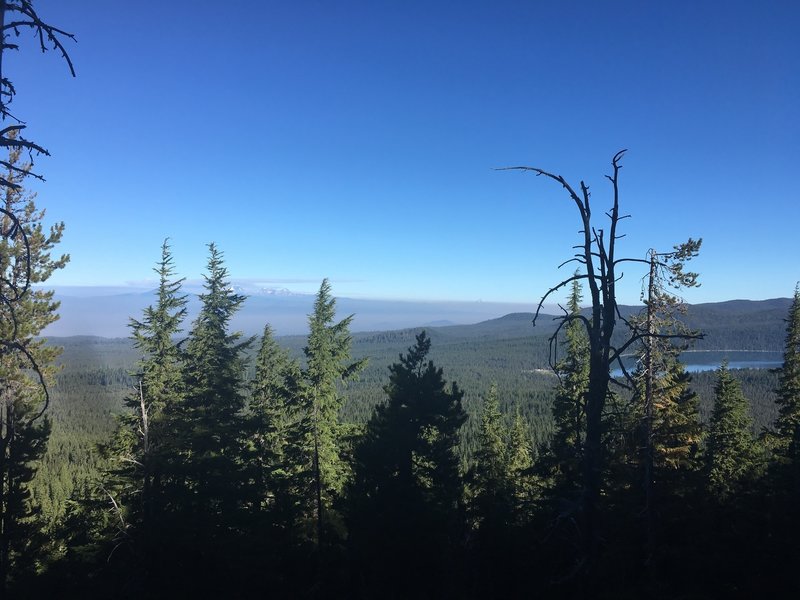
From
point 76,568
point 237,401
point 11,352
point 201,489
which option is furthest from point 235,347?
point 76,568

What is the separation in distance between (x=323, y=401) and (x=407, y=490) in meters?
5.15

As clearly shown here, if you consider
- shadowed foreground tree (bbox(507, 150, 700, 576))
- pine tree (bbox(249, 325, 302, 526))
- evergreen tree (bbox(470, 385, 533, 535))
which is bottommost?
evergreen tree (bbox(470, 385, 533, 535))

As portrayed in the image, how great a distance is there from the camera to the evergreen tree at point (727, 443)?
21.8m

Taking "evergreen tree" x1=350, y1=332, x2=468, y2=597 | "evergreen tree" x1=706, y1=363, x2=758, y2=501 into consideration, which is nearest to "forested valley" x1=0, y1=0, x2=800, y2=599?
"evergreen tree" x1=350, y1=332, x2=468, y2=597

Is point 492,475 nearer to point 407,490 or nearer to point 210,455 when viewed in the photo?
point 407,490

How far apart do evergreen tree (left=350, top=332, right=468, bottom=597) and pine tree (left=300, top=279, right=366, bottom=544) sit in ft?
8.27

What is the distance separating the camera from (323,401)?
56.3 ft

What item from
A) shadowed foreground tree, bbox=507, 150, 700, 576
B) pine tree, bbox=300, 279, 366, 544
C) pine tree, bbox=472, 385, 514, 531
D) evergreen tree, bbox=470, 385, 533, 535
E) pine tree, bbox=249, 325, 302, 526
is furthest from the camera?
pine tree, bbox=472, 385, 514, 531

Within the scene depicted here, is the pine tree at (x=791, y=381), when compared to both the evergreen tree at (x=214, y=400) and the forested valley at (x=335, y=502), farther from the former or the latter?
the evergreen tree at (x=214, y=400)

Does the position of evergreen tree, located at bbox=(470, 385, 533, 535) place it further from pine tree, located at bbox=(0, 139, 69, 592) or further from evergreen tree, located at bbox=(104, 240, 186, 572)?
pine tree, located at bbox=(0, 139, 69, 592)

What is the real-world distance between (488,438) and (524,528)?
6170 millimetres

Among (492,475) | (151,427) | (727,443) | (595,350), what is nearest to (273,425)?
(151,427)

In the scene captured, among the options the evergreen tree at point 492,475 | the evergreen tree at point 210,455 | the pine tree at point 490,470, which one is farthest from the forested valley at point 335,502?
the pine tree at point 490,470

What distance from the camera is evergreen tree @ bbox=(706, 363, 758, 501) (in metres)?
21.8
